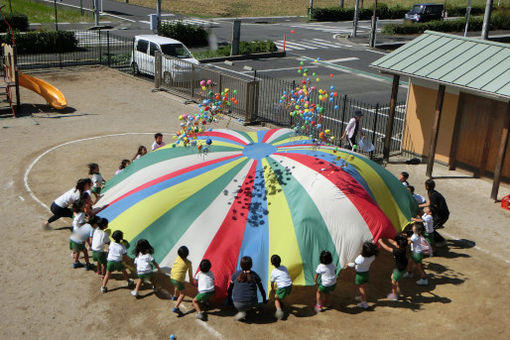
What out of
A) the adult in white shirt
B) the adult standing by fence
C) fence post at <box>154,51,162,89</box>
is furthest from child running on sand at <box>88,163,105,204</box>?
fence post at <box>154,51,162,89</box>

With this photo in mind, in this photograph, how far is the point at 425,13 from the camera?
48750 mm

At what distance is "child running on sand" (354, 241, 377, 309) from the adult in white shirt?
18.8 ft

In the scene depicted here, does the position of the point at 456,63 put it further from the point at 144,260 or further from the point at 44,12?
the point at 44,12

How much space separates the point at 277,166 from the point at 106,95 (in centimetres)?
1407

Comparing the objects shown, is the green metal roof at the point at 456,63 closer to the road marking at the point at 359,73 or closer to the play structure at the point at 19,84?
the road marking at the point at 359,73

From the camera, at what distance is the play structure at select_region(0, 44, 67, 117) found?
69.0 feet

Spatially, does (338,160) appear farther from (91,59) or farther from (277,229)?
(91,59)

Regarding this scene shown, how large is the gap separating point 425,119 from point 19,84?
48.6ft

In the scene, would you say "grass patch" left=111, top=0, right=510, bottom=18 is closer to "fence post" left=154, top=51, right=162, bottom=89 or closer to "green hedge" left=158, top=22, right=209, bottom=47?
"green hedge" left=158, top=22, right=209, bottom=47

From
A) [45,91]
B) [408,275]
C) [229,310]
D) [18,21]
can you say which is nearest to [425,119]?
[408,275]

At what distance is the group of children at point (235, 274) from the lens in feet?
31.7

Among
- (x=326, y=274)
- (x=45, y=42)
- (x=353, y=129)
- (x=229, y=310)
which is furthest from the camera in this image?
(x=45, y=42)

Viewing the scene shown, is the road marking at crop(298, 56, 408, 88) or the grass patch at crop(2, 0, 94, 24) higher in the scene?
the grass patch at crop(2, 0, 94, 24)

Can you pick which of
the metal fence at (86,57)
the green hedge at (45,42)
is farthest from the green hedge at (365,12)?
the green hedge at (45,42)
